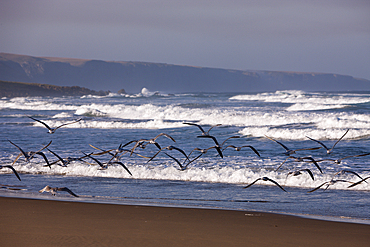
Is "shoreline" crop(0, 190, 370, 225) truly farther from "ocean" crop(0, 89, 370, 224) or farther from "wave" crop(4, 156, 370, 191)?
"wave" crop(4, 156, 370, 191)

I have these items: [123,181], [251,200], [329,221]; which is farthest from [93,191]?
[329,221]

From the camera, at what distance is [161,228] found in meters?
5.80

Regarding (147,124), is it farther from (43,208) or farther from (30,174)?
(43,208)

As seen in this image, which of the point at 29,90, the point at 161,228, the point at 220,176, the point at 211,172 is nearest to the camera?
the point at 161,228

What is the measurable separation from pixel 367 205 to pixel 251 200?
2.19 metres

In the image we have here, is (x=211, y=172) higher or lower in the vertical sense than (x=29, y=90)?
lower

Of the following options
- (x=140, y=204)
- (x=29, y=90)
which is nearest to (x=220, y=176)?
(x=140, y=204)

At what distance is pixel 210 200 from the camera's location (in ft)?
25.0

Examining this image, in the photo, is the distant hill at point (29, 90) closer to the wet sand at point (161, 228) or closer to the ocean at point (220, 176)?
the ocean at point (220, 176)

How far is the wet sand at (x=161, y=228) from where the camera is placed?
5.27 m

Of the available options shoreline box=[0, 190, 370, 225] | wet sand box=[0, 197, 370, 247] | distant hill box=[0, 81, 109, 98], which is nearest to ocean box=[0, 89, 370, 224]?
shoreline box=[0, 190, 370, 225]

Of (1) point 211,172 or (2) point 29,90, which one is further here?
(2) point 29,90

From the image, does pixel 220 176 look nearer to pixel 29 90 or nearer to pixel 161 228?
pixel 161 228

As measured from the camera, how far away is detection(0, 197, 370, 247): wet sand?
527 centimetres
